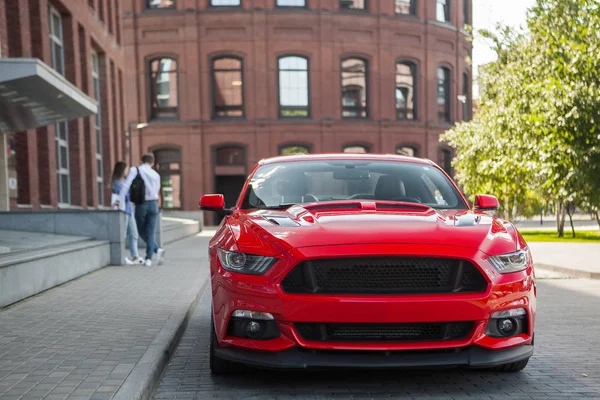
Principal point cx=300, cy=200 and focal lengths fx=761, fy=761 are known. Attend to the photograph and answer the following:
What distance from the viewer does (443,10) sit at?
4253 centimetres

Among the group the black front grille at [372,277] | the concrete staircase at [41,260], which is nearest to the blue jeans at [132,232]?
the concrete staircase at [41,260]

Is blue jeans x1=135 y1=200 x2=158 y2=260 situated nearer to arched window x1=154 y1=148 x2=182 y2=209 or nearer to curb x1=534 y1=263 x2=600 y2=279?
curb x1=534 y1=263 x2=600 y2=279

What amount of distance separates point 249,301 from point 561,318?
185 inches

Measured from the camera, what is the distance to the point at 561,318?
8.13m

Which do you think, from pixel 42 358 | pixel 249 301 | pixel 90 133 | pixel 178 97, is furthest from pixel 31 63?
pixel 178 97

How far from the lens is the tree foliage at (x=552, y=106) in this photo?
1733 cm

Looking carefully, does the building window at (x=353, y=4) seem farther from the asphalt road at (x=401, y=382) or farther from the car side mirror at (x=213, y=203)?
the asphalt road at (x=401, y=382)

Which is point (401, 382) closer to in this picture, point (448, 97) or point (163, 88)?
point (163, 88)

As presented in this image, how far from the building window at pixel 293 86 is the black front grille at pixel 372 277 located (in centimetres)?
3448

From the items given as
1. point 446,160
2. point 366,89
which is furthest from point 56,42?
point 446,160

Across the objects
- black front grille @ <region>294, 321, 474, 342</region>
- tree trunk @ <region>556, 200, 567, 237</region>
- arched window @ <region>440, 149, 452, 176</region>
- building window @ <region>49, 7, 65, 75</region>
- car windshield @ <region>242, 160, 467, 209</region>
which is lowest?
tree trunk @ <region>556, 200, 567, 237</region>

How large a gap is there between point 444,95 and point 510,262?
38.6 m

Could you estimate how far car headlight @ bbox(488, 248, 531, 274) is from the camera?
4.79 meters

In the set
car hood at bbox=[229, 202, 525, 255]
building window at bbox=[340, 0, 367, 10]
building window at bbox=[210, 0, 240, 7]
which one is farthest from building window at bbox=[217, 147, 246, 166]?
car hood at bbox=[229, 202, 525, 255]
